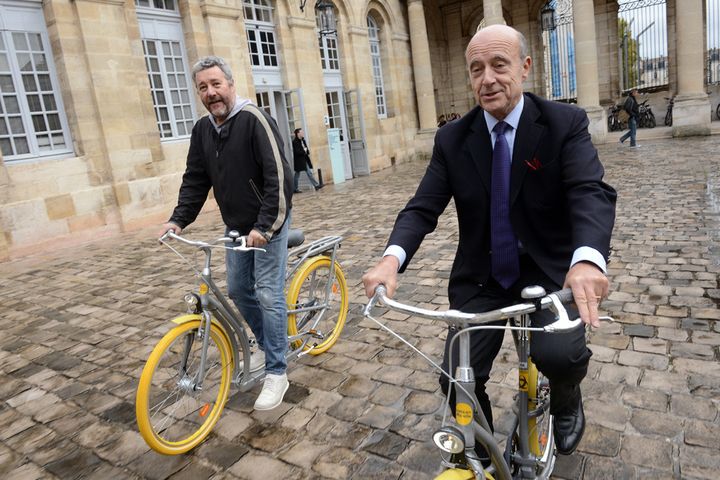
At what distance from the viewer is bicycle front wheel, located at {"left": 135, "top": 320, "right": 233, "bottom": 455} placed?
2756 millimetres

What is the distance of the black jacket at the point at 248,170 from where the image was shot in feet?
10.6

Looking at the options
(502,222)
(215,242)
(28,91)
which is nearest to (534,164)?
(502,222)

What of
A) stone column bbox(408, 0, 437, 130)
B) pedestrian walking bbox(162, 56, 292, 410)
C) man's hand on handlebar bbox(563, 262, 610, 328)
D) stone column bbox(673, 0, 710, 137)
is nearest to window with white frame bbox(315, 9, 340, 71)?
stone column bbox(408, 0, 437, 130)

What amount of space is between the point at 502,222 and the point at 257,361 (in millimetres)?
2125

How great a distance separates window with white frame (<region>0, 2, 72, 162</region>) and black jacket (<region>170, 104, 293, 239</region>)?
7.98 metres

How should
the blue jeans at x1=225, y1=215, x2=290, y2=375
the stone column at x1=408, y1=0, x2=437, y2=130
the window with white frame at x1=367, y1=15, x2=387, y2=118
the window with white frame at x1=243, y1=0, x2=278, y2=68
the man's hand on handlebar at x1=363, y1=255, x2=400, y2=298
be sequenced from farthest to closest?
1. the stone column at x1=408, y1=0, x2=437, y2=130
2. the window with white frame at x1=367, y1=15, x2=387, y2=118
3. the window with white frame at x1=243, y1=0, x2=278, y2=68
4. the blue jeans at x1=225, y1=215, x2=290, y2=375
5. the man's hand on handlebar at x1=363, y1=255, x2=400, y2=298

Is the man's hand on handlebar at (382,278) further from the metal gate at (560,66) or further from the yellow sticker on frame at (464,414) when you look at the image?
the metal gate at (560,66)

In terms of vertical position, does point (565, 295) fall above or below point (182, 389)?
above

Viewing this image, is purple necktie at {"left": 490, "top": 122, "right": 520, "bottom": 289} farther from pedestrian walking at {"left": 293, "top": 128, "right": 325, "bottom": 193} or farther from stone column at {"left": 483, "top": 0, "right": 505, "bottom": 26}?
stone column at {"left": 483, "top": 0, "right": 505, "bottom": 26}

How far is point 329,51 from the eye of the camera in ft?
56.5

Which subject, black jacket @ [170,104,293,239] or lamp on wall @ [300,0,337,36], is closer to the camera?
black jacket @ [170,104,293,239]

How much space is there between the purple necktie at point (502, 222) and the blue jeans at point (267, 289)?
1.63 metres

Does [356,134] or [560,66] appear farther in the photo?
[560,66]

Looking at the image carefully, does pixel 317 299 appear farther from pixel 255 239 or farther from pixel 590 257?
pixel 590 257
